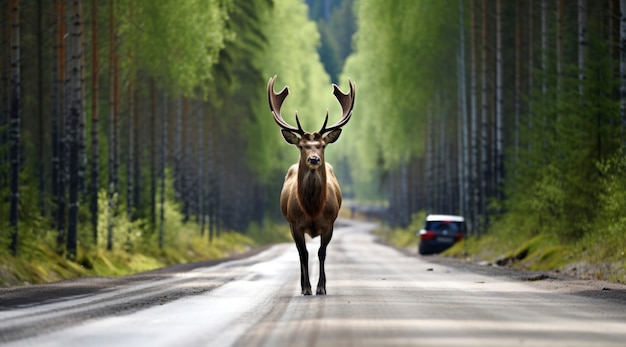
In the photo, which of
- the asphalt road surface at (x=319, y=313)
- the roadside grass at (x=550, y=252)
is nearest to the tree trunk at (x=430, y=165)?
the roadside grass at (x=550, y=252)

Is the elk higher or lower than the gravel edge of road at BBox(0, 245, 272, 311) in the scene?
higher

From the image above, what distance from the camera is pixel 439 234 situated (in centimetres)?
4791

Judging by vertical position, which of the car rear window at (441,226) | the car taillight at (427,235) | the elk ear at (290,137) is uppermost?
the elk ear at (290,137)

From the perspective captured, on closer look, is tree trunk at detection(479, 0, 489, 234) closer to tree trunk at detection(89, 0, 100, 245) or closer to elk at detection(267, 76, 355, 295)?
tree trunk at detection(89, 0, 100, 245)

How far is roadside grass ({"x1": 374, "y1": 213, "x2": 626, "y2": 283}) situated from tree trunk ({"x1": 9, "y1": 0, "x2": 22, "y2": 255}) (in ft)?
39.0

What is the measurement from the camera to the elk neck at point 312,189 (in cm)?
1875

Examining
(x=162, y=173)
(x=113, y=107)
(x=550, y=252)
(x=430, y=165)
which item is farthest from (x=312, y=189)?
(x=430, y=165)

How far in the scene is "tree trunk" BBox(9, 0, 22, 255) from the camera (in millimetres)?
26928

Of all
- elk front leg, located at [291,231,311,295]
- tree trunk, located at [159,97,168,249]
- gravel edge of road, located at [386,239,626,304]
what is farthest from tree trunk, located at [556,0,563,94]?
elk front leg, located at [291,231,311,295]

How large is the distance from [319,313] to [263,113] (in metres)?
59.8

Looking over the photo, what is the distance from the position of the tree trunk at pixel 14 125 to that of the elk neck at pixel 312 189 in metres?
9.62

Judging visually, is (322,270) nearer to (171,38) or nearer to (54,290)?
(54,290)

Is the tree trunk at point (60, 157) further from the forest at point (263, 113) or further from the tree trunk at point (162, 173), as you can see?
the tree trunk at point (162, 173)

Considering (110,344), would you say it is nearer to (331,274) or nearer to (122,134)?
(331,274)
